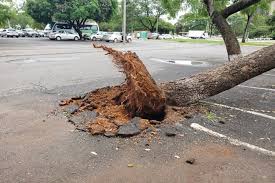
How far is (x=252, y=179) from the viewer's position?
13.5 ft

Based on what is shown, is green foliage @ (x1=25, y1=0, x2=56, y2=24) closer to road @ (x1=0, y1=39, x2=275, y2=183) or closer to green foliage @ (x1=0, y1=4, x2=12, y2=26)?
green foliage @ (x1=0, y1=4, x2=12, y2=26)

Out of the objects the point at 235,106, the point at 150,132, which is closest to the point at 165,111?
the point at 150,132

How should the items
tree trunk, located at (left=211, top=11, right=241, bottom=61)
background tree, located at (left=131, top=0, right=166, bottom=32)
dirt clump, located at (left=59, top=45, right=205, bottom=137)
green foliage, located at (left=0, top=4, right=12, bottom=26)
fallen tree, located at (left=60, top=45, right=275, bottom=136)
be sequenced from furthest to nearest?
background tree, located at (left=131, top=0, right=166, bottom=32)
green foliage, located at (left=0, top=4, right=12, bottom=26)
tree trunk, located at (left=211, top=11, right=241, bottom=61)
fallen tree, located at (left=60, top=45, right=275, bottom=136)
dirt clump, located at (left=59, top=45, right=205, bottom=137)

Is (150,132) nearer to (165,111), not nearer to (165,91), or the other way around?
(165,111)

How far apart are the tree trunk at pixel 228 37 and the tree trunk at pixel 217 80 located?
565 cm

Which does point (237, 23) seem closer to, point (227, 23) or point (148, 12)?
point (148, 12)

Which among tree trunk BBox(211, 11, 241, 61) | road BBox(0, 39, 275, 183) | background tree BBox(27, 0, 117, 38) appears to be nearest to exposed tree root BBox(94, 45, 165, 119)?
road BBox(0, 39, 275, 183)

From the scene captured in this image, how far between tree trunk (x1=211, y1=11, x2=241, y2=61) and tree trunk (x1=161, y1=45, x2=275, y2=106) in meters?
5.65

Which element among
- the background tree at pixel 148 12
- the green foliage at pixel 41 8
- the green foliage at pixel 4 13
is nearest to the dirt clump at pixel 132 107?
the green foliage at pixel 4 13

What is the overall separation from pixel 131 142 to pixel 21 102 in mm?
3385

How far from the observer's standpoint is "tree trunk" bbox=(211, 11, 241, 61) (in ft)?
43.0

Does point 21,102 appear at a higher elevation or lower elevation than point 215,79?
lower

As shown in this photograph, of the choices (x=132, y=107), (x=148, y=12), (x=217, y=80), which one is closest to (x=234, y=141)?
(x=132, y=107)

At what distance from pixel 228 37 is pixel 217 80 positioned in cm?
672
